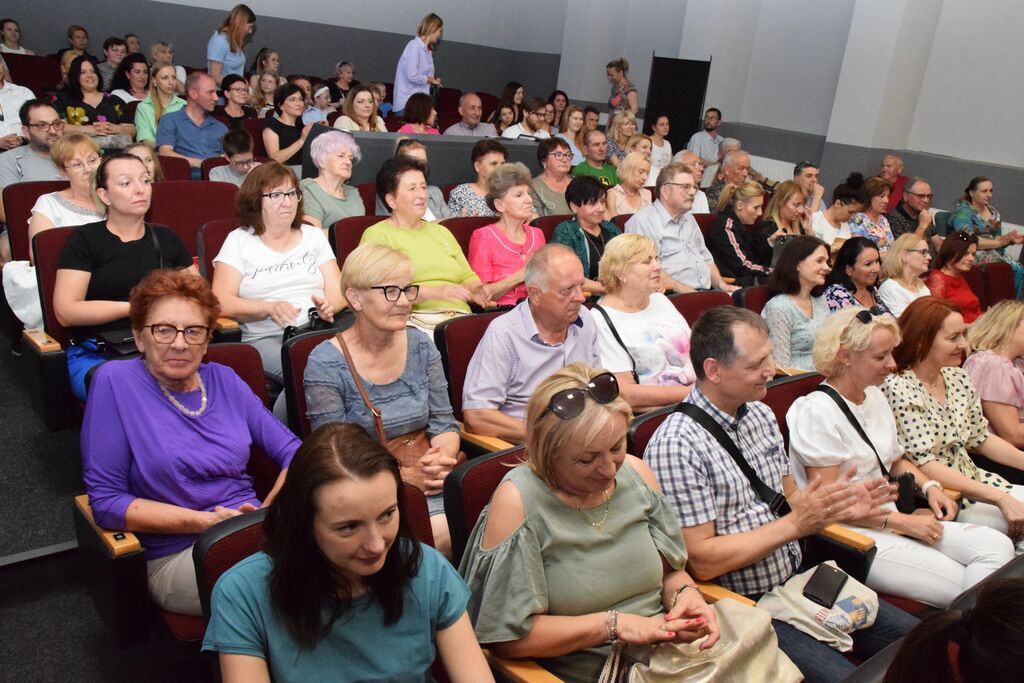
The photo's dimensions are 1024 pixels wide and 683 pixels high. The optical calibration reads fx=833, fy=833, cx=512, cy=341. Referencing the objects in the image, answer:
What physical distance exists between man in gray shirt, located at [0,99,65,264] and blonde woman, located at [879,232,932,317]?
4.35 meters

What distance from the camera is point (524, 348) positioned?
2740mm

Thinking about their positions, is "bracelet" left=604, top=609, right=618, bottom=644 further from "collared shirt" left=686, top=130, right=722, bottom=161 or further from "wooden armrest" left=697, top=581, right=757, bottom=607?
"collared shirt" left=686, top=130, right=722, bottom=161

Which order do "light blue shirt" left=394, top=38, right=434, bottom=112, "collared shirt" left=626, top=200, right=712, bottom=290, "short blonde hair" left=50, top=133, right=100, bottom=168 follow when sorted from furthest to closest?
"light blue shirt" left=394, top=38, right=434, bottom=112 < "collared shirt" left=626, top=200, right=712, bottom=290 < "short blonde hair" left=50, top=133, right=100, bottom=168

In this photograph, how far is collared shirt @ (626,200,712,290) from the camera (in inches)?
181

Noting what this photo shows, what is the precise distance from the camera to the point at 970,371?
11.1ft

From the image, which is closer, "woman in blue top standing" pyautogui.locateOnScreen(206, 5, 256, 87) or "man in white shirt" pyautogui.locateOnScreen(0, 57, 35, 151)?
"man in white shirt" pyautogui.locateOnScreen(0, 57, 35, 151)

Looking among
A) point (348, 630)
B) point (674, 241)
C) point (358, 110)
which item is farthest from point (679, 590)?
point (358, 110)

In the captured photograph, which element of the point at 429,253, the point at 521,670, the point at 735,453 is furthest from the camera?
the point at 429,253

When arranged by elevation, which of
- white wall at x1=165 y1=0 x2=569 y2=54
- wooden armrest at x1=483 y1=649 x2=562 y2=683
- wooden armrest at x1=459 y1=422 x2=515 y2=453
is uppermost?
white wall at x1=165 y1=0 x2=569 y2=54

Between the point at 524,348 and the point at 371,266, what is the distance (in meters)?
0.60

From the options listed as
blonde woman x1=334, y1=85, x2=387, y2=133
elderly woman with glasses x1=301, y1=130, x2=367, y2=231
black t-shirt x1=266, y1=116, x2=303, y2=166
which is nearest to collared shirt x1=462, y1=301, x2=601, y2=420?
elderly woman with glasses x1=301, y1=130, x2=367, y2=231

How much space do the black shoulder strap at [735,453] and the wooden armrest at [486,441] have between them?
2.01 feet

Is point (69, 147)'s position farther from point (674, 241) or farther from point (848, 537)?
point (848, 537)

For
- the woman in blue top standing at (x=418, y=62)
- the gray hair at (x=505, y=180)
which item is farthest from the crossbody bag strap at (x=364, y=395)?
the woman in blue top standing at (x=418, y=62)
